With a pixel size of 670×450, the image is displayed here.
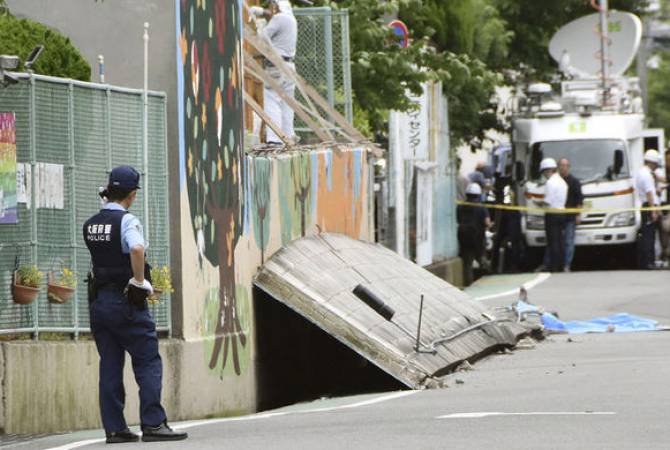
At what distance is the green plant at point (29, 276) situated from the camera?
1236cm

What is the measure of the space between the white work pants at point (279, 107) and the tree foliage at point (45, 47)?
6.12 meters

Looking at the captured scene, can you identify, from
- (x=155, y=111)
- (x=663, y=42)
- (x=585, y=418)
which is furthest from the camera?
(x=663, y=42)

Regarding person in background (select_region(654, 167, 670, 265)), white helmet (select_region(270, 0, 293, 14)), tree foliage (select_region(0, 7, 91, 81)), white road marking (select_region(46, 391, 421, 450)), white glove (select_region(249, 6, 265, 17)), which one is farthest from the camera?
person in background (select_region(654, 167, 670, 265))

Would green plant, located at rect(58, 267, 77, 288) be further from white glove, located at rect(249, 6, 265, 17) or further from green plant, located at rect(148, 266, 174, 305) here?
white glove, located at rect(249, 6, 265, 17)

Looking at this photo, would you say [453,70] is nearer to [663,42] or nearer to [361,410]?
[361,410]

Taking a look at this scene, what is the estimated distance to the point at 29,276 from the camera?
12.4m

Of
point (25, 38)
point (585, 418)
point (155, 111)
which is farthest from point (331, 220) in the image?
point (585, 418)

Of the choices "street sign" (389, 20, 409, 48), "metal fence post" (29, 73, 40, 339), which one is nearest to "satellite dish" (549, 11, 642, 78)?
"street sign" (389, 20, 409, 48)

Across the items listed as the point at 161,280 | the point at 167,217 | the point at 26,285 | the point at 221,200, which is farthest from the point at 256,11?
the point at 26,285

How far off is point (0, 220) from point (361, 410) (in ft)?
9.09

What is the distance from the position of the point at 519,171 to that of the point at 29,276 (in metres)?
22.6

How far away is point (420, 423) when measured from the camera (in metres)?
11.5

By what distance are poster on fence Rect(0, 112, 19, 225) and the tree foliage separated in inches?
26.8

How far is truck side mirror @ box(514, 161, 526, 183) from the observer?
34.0 m
